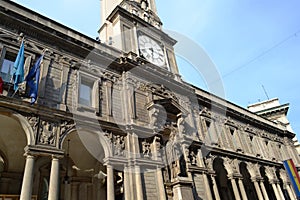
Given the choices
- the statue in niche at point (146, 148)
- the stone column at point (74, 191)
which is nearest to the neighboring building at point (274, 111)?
the statue in niche at point (146, 148)

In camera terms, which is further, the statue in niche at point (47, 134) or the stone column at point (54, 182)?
the statue in niche at point (47, 134)

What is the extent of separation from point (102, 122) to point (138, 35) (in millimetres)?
7696

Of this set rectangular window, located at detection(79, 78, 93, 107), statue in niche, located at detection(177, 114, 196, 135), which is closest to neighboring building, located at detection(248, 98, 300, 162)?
statue in niche, located at detection(177, 114, 196, 135)

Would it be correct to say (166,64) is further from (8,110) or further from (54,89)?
(8,110)

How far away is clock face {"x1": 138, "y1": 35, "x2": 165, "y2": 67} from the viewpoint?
15.8m

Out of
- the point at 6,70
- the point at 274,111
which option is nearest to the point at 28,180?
the point at 6,70

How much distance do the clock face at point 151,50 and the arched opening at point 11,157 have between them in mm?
8423

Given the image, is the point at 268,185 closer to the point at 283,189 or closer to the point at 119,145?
the point at 283,189

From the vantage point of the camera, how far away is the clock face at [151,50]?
15757mm

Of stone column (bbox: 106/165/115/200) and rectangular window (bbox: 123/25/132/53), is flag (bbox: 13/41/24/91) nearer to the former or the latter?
stone column (bbox: 106/165/115/200)

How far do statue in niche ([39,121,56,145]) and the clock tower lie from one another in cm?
673

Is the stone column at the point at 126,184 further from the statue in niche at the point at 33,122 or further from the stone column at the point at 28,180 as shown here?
the statue in niche at the point at 33,122

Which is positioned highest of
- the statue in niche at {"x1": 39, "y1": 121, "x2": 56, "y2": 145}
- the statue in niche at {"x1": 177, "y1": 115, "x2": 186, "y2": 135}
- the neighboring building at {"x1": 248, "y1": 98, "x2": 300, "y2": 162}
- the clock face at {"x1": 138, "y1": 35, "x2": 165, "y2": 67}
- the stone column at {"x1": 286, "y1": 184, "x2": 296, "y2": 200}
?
the neighboring building at {"x1": 248, "y1": 98, "x2": 300, "y2": 162}

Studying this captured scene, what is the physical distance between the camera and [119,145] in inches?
431
